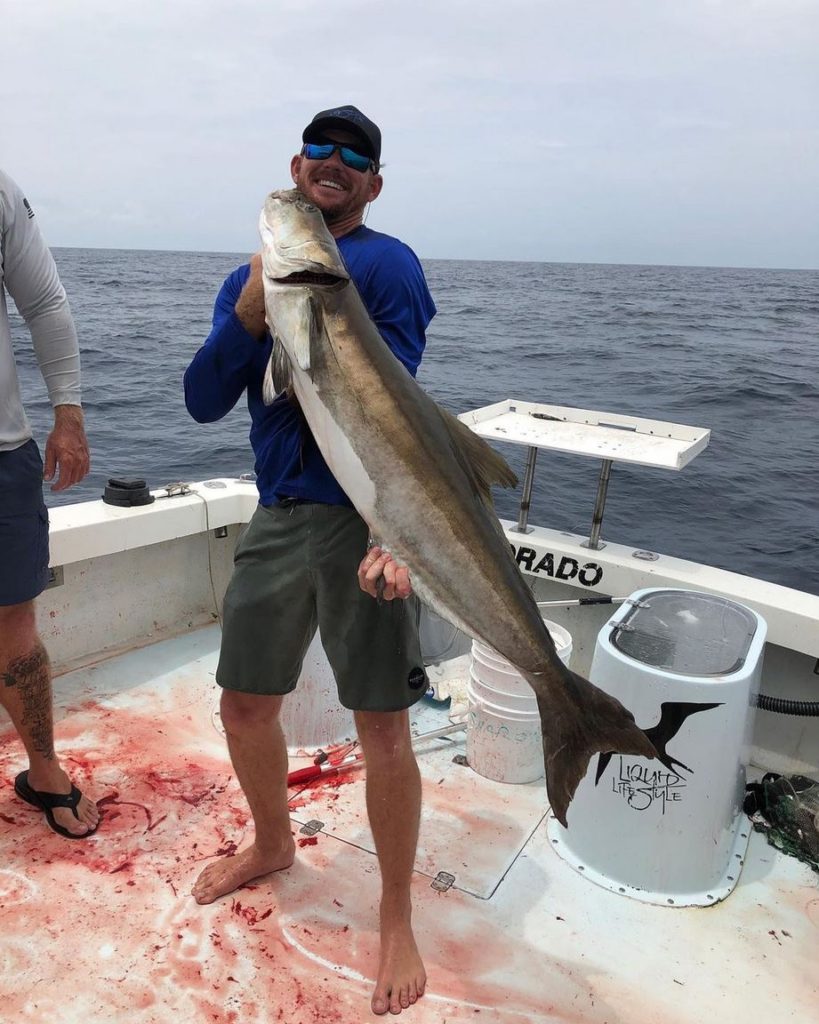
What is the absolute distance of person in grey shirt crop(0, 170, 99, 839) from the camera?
9.85ft

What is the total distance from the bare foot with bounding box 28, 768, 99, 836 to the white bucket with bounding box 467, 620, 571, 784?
1760mm

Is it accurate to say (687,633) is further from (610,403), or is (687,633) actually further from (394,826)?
(610,403)

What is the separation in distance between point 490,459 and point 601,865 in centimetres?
193

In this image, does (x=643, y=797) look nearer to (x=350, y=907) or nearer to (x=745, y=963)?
(x=745, y=963)

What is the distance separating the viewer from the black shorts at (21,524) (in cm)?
301

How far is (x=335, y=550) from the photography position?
2.54m

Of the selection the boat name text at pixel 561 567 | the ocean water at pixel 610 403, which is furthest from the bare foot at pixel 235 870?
the ocean water at pixel 610 403

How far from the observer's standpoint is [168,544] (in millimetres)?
5020

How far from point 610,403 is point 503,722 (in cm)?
1382

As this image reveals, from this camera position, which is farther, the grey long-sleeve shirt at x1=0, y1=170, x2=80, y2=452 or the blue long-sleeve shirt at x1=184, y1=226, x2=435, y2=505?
the grey long-sleeve shirt at x1=0, y1=170, x2=80, y2=452

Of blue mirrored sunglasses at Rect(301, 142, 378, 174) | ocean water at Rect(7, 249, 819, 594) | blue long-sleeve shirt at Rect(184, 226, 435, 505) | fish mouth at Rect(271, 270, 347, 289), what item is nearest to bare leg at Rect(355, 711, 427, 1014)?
blue long-sleeve shirt at Rect(184, 226, 435, 505)

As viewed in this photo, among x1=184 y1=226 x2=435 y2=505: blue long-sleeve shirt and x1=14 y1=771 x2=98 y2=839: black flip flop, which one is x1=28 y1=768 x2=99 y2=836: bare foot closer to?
x1=14 y1=771 x2=98 y2=839: black flip flop

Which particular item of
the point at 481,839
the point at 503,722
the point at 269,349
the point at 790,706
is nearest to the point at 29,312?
the point at 269,349

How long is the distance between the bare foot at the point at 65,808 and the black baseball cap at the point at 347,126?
2696 millimetres
